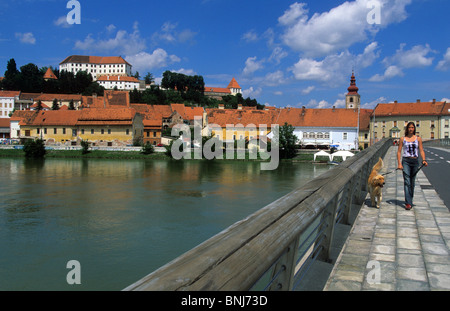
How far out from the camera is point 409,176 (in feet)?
23.2

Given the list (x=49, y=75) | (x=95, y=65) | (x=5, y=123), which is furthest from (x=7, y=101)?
(x=95, y=65)

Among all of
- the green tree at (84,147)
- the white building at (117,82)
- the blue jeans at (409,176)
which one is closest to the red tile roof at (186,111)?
the green tree at (84,147)

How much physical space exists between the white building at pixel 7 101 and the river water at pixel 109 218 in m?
74.6

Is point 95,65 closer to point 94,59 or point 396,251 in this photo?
point 94,59

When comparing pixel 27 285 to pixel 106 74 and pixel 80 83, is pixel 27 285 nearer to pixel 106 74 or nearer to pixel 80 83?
pixel 80 83

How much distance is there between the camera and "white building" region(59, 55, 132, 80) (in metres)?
142

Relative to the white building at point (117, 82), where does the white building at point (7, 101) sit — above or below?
below

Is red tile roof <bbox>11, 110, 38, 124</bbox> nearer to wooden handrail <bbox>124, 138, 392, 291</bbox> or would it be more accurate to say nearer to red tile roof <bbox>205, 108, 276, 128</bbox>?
red tile roof <bbox>205, 108, 276, 128</bbox>

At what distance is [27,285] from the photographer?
1129 centimetres
